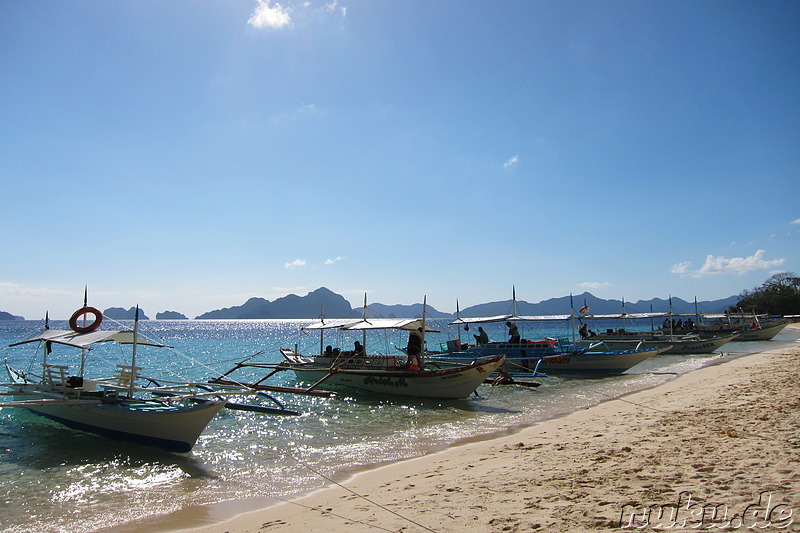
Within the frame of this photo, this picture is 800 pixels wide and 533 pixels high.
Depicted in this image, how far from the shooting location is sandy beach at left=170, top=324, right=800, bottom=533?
5.77m

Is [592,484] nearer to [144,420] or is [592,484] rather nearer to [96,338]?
[144,420]

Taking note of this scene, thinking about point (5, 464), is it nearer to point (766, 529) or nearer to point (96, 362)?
point (766, 529)

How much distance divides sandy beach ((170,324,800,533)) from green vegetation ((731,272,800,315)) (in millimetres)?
93656

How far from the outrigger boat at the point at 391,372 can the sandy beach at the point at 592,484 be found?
684cm

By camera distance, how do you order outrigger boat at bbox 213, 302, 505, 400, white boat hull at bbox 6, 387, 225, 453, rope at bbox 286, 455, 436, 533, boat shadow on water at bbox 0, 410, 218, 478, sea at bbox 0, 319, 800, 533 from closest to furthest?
rope at bbox 286, 455, 436, 533 < sea at bbox 0, 319, 800, 533 < boat shadow on water at bbox 0, 410, 218, 478 < white boat hull at bbox 6, 387, 225, 453 < outrigger boat at bbox 213, 302, 505, 400

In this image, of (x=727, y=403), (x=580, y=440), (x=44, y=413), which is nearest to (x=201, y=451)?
(x=44, y=413)

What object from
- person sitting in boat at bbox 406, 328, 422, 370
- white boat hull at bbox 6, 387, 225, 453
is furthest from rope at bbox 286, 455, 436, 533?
person sitting in boat at bbox 406, 328, 422, 370

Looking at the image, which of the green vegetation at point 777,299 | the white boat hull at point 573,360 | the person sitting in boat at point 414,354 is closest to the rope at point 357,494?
the person sitting in boat at point 414,354

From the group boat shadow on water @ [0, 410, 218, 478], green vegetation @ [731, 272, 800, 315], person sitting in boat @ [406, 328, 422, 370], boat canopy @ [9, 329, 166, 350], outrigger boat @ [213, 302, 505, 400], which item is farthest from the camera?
green vegetation @ [731, 272, 800, 315]

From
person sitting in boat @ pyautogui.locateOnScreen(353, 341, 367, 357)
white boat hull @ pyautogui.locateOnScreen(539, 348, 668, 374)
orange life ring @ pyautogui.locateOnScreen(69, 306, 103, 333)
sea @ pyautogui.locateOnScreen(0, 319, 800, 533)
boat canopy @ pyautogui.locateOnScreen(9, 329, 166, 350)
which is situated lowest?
sea @ pyautogui.locateOnScreen(0, 319, 800, 533)

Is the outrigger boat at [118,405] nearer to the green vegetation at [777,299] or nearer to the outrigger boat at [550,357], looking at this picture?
the outrigger boat at [550,357]

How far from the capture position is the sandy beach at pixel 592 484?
227 inches

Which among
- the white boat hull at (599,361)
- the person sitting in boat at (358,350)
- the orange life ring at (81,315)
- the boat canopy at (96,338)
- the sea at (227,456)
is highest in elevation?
the orange life ring at (81,315)

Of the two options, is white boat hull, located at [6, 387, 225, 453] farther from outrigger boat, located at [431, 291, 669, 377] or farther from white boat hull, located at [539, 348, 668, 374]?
white boat hull, located at [539, 348, 668, 374]
